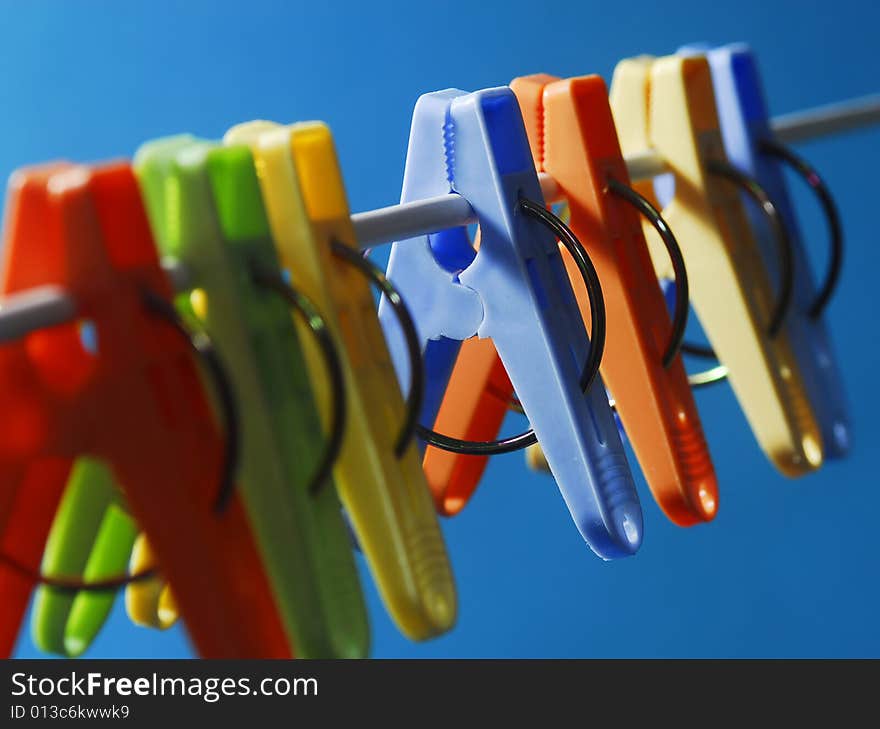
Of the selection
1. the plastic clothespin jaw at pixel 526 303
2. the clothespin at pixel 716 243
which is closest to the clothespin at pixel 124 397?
the plastic clothespin jaw at pixel 526 303

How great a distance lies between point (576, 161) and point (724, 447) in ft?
4.16

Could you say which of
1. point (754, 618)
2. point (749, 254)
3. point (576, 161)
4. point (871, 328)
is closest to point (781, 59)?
point (871, 328)

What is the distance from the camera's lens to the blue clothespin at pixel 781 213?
107cm

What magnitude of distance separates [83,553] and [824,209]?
0.61 m

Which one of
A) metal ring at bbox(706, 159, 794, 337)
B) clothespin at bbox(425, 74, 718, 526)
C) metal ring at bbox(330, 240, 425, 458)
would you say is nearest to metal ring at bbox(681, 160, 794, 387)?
metal ring at bbox(706, 159, 794, 337)

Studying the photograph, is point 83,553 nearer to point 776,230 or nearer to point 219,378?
point 219,378

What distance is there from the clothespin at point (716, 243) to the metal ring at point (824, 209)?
0.12 feet

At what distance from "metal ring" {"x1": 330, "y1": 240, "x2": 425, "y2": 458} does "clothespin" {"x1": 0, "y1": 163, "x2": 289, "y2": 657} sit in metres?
0.11

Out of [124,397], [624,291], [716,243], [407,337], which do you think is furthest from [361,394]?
[716,243]

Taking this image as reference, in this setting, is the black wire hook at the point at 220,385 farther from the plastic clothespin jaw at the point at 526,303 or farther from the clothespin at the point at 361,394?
the plastic clothespin jaw at the point at 526,303

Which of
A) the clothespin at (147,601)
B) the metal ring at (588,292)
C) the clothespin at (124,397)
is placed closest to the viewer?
the clothespin at (124,397)

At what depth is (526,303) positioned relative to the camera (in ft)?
2.88

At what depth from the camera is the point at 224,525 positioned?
2.23ft
